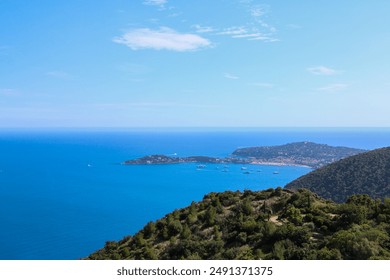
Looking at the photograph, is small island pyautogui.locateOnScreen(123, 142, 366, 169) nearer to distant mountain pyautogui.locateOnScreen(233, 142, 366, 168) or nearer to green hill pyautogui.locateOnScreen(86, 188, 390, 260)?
distant mountain pyautogui.locateOnScreen(233, 142, 366, 168)

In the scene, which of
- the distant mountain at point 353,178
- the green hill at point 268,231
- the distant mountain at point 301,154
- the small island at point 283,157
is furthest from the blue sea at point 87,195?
the green hill at point 268,231

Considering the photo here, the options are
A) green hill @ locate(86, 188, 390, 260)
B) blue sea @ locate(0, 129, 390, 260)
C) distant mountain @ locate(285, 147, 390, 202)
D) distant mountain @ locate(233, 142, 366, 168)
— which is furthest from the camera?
distant mountain @ locate(233, 142, 366, 168)

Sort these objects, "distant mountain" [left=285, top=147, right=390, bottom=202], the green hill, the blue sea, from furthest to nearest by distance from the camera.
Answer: the blue sea
"distant mountain" [left=285, top=147, right=390, bottom=202]
the green hill

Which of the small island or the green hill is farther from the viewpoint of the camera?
Answer: the small island

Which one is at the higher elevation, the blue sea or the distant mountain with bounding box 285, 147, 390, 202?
the distant mountain with bounding box 285, 147, 390, 202

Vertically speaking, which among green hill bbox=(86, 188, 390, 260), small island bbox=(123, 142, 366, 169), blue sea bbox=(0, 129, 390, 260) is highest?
green hill bbox=(86, 188, 390, 260)

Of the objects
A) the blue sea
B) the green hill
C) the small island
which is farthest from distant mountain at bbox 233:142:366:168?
the green hill
